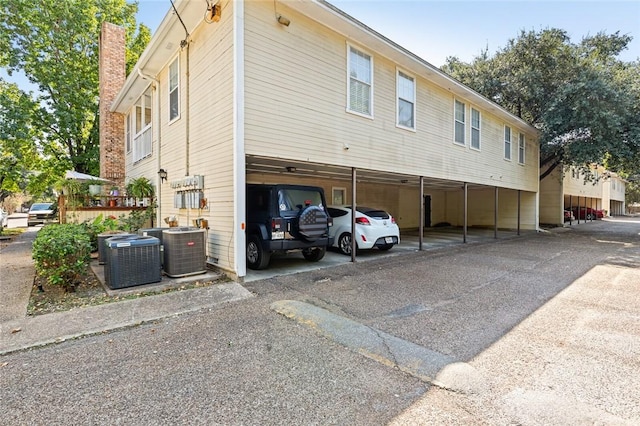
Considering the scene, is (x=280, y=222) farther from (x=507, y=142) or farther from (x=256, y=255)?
(x=507, y=142)

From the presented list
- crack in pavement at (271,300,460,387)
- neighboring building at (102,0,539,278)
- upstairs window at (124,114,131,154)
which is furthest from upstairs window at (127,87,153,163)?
crack in pavement at (271,300,460,387)

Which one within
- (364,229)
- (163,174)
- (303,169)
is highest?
(303,169)

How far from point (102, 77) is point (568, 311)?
16666 millimetres

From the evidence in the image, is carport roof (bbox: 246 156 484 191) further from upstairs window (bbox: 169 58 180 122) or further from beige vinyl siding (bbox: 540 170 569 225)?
beige vinyl siding (bbox: 540 170 569 225)

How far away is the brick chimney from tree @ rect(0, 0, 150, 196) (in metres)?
5.15

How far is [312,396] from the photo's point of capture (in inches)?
96.6

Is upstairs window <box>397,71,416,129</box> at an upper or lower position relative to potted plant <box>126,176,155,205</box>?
upper

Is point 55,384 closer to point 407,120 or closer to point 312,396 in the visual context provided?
point 312,396

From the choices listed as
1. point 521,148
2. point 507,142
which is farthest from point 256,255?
point 521,148

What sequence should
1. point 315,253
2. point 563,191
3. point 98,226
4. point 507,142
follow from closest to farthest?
point 315,253 < point 98,226 < point 507,142 < point 563,191

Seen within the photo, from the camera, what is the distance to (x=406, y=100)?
369 inches

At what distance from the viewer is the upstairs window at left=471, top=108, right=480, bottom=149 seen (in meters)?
12.3

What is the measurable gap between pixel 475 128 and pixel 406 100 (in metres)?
4.72

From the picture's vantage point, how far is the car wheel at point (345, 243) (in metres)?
8.67
